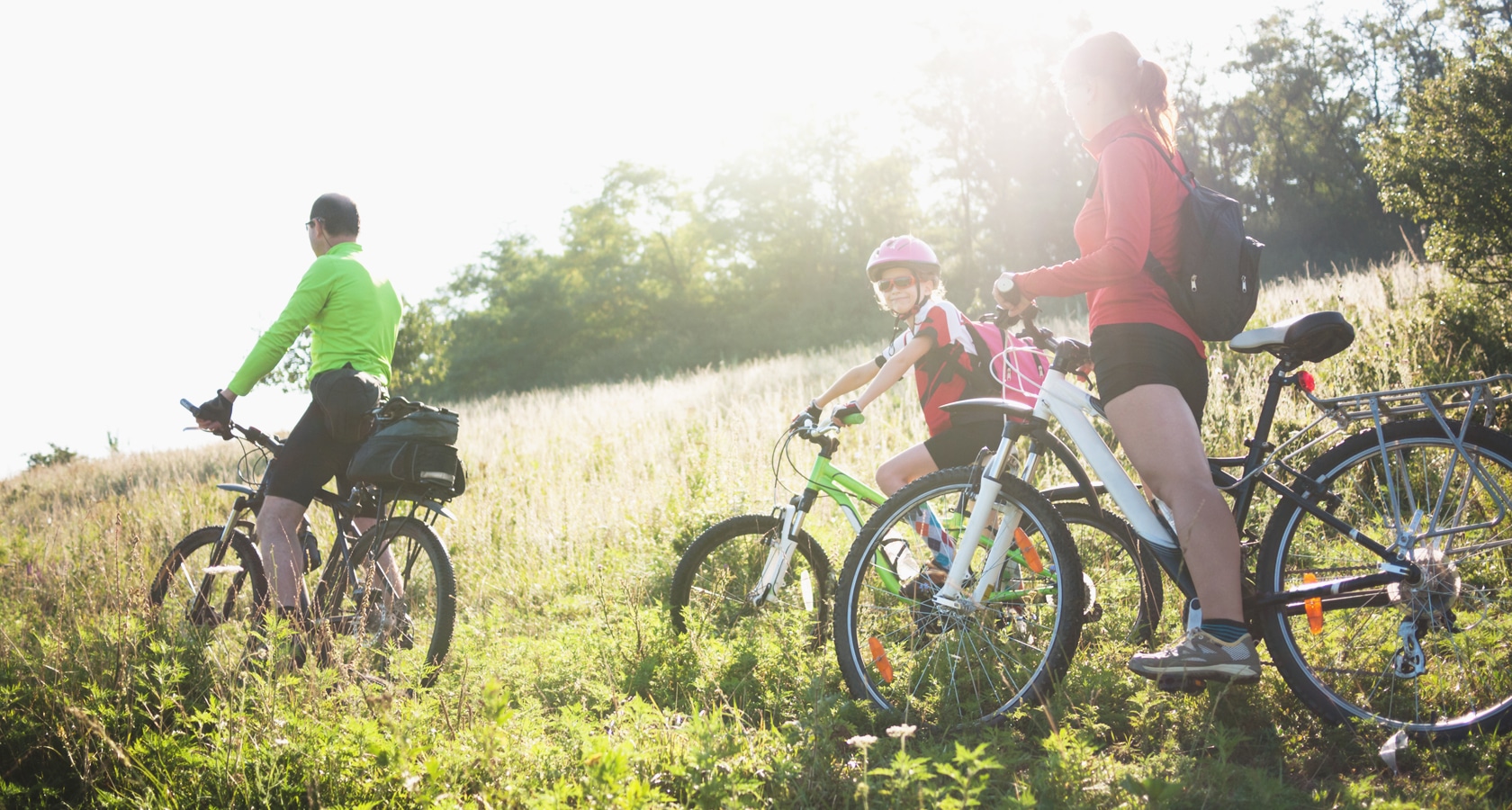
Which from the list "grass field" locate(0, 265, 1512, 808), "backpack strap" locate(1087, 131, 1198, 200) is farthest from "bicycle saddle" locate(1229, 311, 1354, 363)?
"grass field" locate(0, 265, 1512, 808)

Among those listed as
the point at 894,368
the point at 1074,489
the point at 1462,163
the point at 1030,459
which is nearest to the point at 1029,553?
the point at 1030,459

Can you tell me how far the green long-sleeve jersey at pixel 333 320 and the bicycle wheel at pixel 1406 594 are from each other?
403 centimetres

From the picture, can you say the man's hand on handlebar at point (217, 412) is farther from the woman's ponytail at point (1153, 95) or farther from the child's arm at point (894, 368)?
the woman's ponytail at point (1153, 95)

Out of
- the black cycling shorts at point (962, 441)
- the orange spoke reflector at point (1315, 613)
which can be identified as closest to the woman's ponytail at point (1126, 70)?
the black cycling shorts at point (962, 441)

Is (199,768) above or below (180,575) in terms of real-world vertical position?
below

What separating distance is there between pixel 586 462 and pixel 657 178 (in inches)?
1682

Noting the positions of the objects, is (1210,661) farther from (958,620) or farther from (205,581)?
(205,581)

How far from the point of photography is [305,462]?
14.3ft

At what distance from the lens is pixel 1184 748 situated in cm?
288

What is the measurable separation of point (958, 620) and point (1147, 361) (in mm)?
1071

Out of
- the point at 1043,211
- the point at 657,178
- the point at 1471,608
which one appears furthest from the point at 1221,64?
the point at 1471,608

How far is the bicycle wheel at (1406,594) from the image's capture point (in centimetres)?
262

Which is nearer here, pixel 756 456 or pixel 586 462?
pixel 756 456

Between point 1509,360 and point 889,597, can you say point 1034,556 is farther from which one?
point 1509,360
